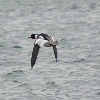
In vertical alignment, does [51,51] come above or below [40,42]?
below

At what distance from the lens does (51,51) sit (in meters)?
33.7

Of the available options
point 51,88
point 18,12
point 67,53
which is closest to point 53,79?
point 51,88

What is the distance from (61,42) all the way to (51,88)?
33.5ft

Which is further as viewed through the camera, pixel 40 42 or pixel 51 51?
pixel 51 51

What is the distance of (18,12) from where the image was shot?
158 ft

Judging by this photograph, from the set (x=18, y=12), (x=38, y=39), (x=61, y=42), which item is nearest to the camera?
(x=38, y=39)

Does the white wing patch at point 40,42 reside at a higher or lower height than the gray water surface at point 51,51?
higher

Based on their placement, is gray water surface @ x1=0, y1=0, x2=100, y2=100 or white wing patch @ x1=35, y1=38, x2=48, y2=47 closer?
white wing patch @ x1=35, y1=38, x2=48, y2=47

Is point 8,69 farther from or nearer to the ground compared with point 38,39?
nearer to the ground

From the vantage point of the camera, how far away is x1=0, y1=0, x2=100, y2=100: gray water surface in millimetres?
25672

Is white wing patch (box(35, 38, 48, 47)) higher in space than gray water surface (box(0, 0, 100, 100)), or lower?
higher

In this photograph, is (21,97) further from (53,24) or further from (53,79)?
(53,24)

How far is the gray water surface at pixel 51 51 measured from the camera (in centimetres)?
2567

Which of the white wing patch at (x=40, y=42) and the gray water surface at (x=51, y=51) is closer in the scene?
the white wing patch at (x=40, y=42)
